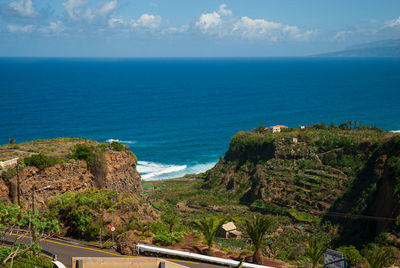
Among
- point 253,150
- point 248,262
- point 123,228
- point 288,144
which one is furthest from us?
point 253,150

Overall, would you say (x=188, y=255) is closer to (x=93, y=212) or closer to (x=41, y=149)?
(x=93, y=212)

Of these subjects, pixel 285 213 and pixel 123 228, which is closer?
pixel 123 228

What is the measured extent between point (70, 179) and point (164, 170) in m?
45.1

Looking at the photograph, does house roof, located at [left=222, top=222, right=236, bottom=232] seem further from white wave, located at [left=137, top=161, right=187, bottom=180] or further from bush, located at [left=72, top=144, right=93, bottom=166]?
white wave, located at [left=137, top=161, right=187, bottom=180]

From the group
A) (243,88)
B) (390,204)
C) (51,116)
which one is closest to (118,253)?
(390,204)

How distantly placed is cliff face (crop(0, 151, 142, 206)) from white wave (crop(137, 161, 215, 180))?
34967 millimetres

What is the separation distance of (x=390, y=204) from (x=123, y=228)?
17873mm

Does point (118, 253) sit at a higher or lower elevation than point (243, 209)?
higher

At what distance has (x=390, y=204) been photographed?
1067 inches

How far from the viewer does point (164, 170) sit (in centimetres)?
7531

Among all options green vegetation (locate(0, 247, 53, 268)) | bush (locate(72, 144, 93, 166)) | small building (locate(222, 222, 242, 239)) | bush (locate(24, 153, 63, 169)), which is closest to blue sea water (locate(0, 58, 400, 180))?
bush (locate(72, 144, 93, 166))

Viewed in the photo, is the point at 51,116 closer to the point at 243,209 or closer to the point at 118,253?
the point at 243,209

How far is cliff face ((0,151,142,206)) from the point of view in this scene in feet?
90.3

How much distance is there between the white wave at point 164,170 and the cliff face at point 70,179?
34967mm
